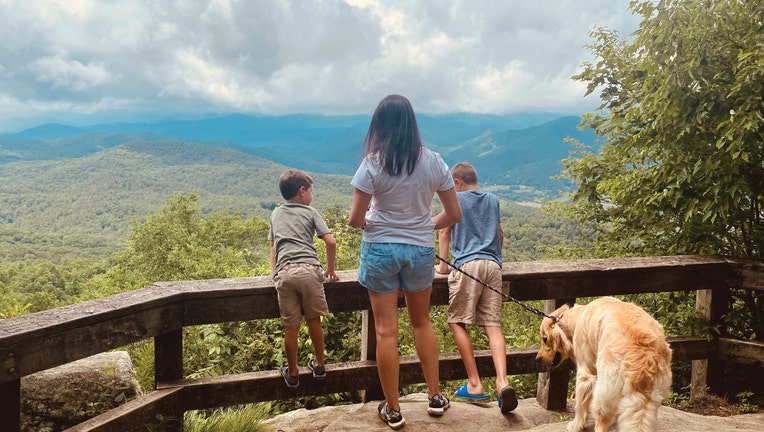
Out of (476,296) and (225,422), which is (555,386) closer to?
(476,296)

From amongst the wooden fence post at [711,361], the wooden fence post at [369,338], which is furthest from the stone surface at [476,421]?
the wooden fence post at [711,361]

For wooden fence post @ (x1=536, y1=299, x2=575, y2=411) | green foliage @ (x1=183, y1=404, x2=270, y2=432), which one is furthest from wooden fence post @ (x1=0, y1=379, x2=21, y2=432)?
wooden fence post @ (x1=536, y1=299, x2=575, y2=411)

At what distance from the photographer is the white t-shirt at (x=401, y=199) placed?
3029 mm

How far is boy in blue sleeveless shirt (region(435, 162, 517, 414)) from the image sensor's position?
3525 mm

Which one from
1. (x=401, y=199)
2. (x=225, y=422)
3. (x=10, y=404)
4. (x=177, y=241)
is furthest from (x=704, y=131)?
(x=177, y=241)

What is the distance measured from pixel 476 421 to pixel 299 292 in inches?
50.5

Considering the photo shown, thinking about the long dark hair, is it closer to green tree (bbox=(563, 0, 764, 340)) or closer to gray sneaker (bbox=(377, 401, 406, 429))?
gray sneaker (bbox=(377, 401, 406, 429))

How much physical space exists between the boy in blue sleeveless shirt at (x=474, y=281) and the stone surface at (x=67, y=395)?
2095 mm

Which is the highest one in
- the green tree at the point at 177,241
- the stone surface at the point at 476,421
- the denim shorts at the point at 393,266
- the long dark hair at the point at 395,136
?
the long dark hair at the point at 395,136

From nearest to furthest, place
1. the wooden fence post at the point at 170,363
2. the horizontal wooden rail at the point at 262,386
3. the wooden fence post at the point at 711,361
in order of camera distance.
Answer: the horizontal wooden rail at the point at 262,386 → the wooden fence post at the point at 170,363 → the wooden fence post at the point at 711,361

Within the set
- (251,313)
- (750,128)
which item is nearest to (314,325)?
(251,313)

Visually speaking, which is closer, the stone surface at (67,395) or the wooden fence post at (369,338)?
the stone surface at (67,395)

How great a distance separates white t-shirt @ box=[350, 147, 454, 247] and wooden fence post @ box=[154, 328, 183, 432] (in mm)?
1198

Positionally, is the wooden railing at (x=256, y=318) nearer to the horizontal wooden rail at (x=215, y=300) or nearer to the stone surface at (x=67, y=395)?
Result: the horizontal wooden rail at (x=215, y=300)
